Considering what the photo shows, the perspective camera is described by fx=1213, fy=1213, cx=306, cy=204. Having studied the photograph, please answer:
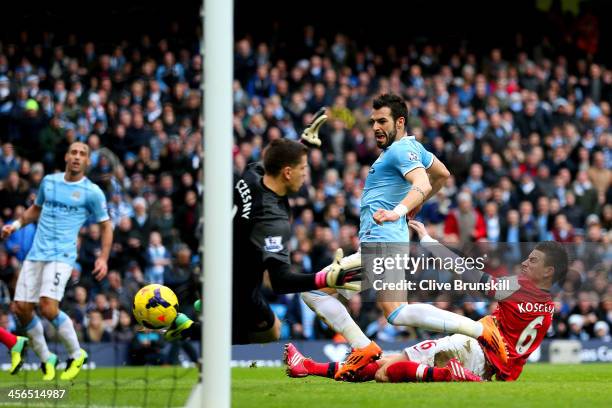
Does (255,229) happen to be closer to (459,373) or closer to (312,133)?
(312,133)

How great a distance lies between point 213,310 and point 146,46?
14615 mm

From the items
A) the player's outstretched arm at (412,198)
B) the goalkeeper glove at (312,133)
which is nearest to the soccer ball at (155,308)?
the goalkeeper glove at (312,133)

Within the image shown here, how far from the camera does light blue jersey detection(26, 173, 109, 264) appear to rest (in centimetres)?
1155

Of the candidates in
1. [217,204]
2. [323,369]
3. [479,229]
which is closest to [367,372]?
[323,369]

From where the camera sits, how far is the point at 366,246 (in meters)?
9.34

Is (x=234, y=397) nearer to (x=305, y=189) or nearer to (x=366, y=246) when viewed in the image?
(x=366, y=246)

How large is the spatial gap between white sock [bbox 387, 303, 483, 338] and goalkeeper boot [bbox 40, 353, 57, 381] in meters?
3.52

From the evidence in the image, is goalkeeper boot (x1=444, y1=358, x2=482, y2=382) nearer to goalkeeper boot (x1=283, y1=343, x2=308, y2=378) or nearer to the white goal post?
goalkeeper boot (x1=283, y1=343, x2=308, y2=378)

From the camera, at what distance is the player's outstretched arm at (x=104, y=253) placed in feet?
37.3

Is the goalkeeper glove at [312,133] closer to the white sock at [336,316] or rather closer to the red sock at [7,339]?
the white sock at [336,316]

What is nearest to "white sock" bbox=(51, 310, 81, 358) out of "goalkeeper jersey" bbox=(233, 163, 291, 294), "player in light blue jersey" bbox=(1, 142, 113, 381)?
"player in light blue jersey" bbox=(1, 142, 113, 381)

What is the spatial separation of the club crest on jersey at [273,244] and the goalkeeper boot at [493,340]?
67.8 inches

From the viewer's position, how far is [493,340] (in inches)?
361

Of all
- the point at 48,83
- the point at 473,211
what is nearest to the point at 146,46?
the point at 48,83
